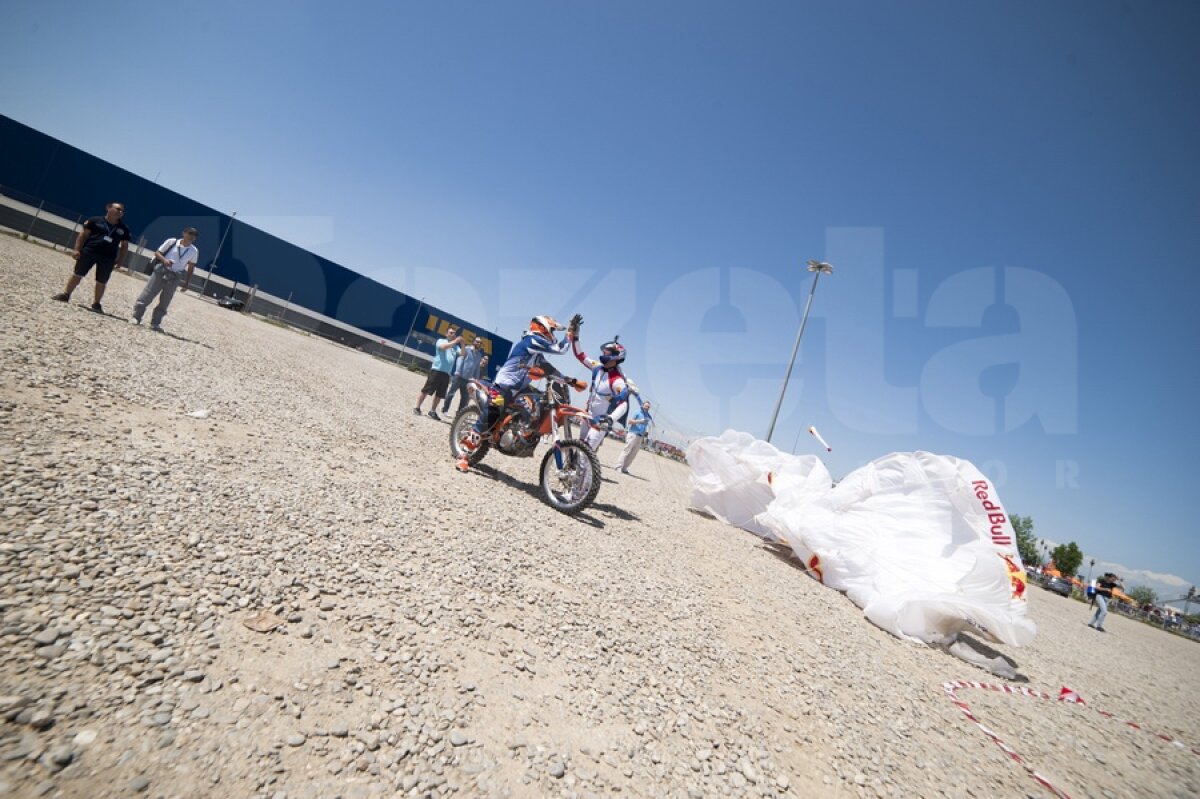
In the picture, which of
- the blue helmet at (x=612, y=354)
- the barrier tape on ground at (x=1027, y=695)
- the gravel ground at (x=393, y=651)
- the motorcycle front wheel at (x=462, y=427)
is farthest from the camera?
the blue helmet at (x=612, y=354)

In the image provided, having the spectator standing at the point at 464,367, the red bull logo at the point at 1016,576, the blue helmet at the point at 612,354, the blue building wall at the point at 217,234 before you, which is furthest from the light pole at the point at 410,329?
the red bull logo at the point at 1016,576

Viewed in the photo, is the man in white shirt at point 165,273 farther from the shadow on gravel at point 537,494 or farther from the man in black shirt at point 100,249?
the shadow on gravel at point 537,494

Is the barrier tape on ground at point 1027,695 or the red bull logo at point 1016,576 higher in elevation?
the red bull logo at point 1016,576

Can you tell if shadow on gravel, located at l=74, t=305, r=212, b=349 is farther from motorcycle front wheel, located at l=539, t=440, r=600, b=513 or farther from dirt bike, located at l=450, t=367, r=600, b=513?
motorcycle front wheel, located at l=539, t=440, r=600, b=513

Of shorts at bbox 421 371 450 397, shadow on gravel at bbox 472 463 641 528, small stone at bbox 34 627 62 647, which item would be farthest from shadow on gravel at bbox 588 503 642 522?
shorts at bbox 421 371 450 397

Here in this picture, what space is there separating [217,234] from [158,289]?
22076mm

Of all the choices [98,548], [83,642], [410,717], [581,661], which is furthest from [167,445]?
[581,661]

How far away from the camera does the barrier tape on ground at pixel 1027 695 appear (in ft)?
9.06

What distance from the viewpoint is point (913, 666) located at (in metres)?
4.09

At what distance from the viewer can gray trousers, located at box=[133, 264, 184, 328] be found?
7945 millimetres

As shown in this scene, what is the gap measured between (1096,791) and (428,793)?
4.11 meters

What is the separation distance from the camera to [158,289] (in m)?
8.22

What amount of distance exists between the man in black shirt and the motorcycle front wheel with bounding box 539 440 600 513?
328 inches

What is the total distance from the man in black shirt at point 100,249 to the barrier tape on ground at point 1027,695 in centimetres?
1249
